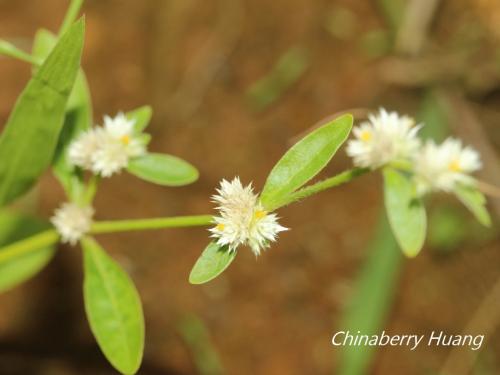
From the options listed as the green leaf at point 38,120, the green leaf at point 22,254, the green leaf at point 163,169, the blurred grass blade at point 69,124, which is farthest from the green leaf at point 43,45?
the green leaf at point 22,254

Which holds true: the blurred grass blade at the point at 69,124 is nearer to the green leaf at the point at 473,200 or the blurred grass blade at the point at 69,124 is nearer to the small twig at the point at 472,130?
the green leaf at the point at 473,200

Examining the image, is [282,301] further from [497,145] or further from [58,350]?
[497,145]

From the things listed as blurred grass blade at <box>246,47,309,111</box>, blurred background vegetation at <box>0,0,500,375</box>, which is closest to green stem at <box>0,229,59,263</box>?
blurred background vegetation at <box>0,0,500,375</box>

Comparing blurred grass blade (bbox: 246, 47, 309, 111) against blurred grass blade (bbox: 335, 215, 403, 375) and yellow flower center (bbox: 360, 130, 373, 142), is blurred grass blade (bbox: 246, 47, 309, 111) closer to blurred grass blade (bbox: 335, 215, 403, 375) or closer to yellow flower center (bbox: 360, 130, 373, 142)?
blurred grass blade (bbox: 335, 215, 403, 375)

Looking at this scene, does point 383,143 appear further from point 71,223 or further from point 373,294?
point 373,294

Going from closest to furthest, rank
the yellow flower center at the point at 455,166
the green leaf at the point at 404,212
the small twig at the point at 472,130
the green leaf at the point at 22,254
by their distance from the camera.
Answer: the green leaf at the point at 404,212 → the yellow flower center at the point at 455,166 → the green leaf at the point at 22,254 → the small twig at the point at 472,130

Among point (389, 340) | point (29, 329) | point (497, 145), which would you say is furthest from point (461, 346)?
point (29, 329)
